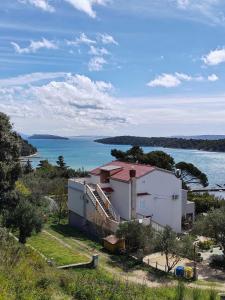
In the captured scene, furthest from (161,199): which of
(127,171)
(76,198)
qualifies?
(76,198)

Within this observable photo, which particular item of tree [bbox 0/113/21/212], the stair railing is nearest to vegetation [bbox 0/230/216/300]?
tree [bbox 0/113/21/212]

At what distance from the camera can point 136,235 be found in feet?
87.1

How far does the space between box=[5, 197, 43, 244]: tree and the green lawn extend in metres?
1.24

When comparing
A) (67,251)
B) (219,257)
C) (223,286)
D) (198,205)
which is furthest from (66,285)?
(198,205)

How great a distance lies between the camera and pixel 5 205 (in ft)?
87.6

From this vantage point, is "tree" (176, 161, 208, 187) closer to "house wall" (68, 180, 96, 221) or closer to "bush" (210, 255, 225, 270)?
"house wall" (68, 180, 96, 221)

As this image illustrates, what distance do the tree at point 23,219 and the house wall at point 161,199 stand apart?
8843mm

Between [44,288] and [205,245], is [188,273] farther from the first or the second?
[44,288]

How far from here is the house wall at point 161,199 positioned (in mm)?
32625

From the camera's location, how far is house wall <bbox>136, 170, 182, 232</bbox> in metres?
32.6

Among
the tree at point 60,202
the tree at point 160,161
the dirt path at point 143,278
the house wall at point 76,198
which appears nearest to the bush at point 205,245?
the dirt path at point 143,278

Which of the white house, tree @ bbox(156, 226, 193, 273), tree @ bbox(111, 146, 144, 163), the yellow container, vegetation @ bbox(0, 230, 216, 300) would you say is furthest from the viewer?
tree @ bbox(111, 146, 144, 163)

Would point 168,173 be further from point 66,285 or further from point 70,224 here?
point 66,285

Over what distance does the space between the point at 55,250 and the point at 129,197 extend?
305 inches
